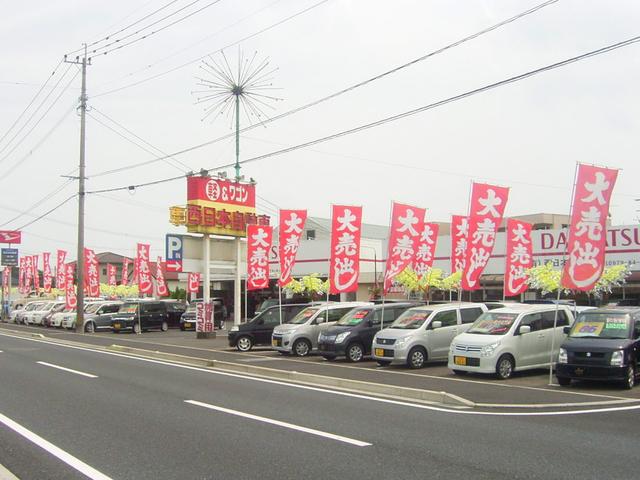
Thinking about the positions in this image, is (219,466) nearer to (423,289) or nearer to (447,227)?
(423,289)

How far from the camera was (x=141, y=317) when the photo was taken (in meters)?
40.4

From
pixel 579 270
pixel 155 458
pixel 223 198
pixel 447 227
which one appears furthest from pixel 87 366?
pixel 447 227

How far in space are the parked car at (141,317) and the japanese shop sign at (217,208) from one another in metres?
8.16

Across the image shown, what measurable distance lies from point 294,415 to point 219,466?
336 cm

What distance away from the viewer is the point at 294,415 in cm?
1050

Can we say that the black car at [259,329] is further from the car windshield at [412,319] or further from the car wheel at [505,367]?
the car wheel at [505,367]

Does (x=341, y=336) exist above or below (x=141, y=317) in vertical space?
above

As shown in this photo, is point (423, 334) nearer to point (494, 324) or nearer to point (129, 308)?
point (494, 324)

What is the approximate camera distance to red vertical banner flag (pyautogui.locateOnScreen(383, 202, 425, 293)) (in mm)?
22844

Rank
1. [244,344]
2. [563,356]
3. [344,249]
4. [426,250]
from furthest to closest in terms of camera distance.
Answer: [426,250] < [244,344] < [344,249] < [563,356]

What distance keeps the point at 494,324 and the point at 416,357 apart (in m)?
2.59

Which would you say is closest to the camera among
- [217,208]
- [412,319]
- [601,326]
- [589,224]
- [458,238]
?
[601,326]

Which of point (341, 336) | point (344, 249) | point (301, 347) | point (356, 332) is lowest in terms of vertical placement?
Answer: point (301, 347)

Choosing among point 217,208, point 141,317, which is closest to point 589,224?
point 217,208
